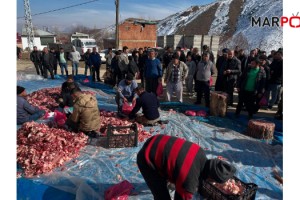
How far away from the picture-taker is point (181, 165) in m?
2.68

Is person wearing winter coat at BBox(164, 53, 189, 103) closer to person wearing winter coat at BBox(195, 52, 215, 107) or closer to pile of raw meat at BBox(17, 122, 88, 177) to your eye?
person wearing winter coat at BBox(195, 52, 215, 107)

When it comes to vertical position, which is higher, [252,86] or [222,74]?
[222,74]

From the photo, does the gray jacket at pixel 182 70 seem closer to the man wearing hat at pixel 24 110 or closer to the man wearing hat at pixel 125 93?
the man wearing hat at pixel 125 93

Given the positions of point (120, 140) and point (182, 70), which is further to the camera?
point (182, 70)

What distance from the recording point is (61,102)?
7883 millimetres

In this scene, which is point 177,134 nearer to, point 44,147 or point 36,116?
point 44,147

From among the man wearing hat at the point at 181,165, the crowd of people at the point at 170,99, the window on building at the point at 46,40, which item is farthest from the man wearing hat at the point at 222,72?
the window on building at the point at 46,40

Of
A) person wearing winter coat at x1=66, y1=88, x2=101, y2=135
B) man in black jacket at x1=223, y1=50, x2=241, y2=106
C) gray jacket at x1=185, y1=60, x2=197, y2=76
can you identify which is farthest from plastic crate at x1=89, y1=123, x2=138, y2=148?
gray jacket at x1=185, y1=60, x2=197, y2=76

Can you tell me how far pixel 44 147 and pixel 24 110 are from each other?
1.96 meters

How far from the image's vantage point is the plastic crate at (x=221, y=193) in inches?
124

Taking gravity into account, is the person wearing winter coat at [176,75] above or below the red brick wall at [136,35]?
below

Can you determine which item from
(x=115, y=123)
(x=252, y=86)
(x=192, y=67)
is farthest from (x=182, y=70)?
(x=115, y=123)

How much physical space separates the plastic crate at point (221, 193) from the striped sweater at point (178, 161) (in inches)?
26.6

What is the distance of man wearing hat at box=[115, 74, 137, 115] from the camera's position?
725 centimetres
